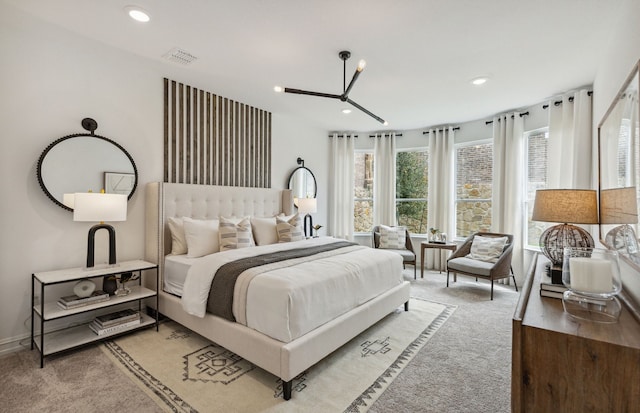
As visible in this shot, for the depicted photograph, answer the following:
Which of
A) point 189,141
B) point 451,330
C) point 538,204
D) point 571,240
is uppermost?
point 189,141

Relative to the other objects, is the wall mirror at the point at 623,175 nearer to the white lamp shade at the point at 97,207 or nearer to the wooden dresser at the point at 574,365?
the wooden dresser at the point at 574,365

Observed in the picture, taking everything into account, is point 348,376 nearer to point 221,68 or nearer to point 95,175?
point 95,175

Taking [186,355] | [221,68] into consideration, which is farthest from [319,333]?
[221,68]

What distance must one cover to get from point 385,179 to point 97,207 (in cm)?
489

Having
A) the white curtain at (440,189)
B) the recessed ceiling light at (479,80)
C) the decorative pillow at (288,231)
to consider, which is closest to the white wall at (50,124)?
the decorative pillow at (288,231)

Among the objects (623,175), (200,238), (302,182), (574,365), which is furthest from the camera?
(302,182)

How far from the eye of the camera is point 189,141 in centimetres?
382

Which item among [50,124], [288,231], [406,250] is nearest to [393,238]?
[406,250]

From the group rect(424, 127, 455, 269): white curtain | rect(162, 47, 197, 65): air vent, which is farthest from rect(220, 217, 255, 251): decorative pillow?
rect(424, 127, 455, 269): white curtain

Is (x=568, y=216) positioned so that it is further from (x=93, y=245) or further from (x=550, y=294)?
(x=93, y=245)

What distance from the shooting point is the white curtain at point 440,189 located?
5.56 meters

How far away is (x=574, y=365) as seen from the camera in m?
1.12

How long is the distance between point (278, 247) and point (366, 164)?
12.1ft

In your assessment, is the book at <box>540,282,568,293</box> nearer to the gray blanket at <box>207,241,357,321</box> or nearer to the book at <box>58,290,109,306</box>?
the gray blanket at <box>207,241,357,321</box>
